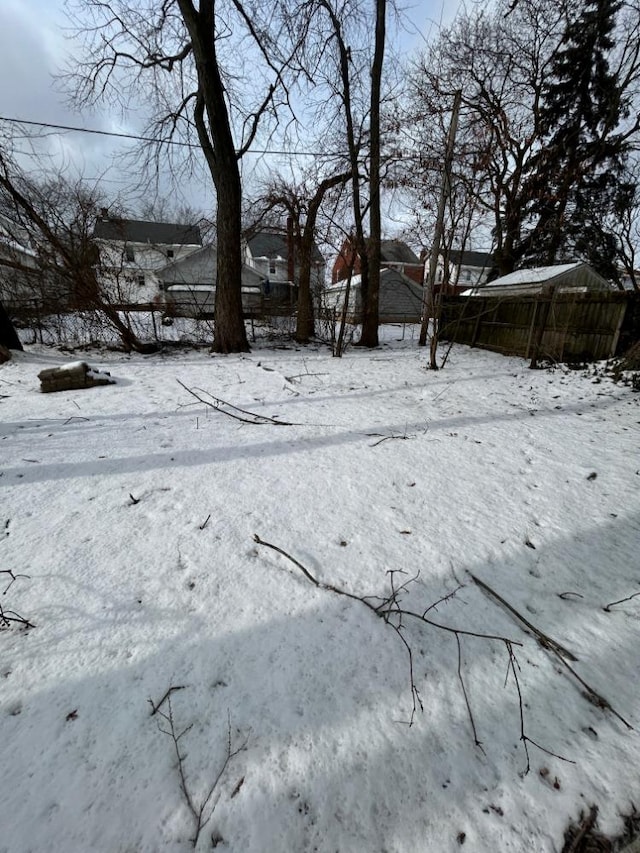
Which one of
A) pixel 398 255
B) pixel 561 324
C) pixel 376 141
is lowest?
pixel 561 324

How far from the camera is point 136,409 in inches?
177

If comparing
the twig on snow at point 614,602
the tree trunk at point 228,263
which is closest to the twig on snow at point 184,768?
the twig on snow at point 614,602

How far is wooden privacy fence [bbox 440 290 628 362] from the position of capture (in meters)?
7.14

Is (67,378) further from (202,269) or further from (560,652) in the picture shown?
(202,269)

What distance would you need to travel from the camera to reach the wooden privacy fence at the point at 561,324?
7137 millimetres

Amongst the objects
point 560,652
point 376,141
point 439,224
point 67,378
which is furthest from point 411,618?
point 376,141

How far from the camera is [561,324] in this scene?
7.70 metres

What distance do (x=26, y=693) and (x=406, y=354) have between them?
932cm

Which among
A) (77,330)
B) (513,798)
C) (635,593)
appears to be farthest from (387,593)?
(77,330)

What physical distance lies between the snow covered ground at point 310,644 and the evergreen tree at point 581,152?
15.9 meters

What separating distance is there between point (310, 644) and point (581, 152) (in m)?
21.8

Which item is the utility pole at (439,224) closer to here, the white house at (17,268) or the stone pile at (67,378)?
the stone pile at (67,378)

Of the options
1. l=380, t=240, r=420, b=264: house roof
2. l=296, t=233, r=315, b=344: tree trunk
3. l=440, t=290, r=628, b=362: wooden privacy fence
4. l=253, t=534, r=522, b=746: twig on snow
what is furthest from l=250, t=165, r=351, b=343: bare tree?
l=380, t=240, r=420, b=264: house roof

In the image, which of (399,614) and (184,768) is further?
(399,614)
